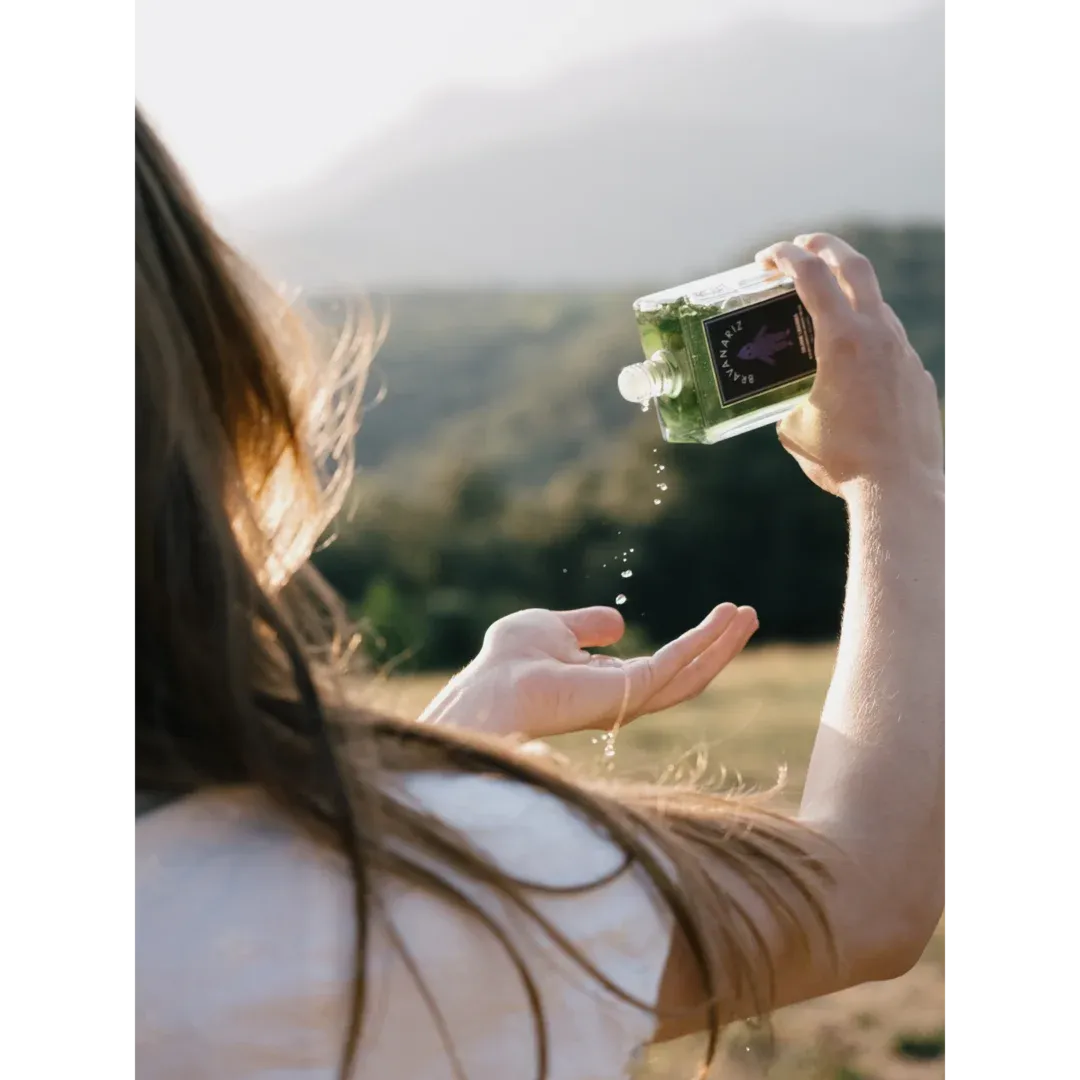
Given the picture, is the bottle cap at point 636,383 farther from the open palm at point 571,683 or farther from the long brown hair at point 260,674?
the long brown hair at point 260,674

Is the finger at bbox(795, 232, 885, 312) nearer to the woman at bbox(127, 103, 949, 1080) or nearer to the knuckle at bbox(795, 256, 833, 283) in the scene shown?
the knuckle at bbox(795, 256, 833, 283)

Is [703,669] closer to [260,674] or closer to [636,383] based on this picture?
[636,383]

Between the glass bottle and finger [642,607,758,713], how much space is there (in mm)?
145

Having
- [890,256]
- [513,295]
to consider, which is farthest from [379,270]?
[890,256]

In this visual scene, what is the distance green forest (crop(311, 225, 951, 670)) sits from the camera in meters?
2.44

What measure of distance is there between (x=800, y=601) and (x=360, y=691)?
2.37m

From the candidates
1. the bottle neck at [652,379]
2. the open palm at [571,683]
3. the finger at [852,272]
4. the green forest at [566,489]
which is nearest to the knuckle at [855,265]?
the finger at [852,272]

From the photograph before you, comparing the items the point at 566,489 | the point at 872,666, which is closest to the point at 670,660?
the point at 872,666

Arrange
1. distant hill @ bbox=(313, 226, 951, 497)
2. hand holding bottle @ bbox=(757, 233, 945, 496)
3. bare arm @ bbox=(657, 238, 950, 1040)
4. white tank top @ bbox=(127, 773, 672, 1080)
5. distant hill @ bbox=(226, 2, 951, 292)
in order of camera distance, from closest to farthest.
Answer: white tank top @ bbox=(127, 773, 672, 1080) → bare arm @ bbox=(657, 238, 950, 1040) → hand holding bottle @ bbox=(757, 233, 945, 496) → distant hill @ bbox=(226, 2, 951, 292) → distant hill @ bbox=(313, 226, 951, 497)

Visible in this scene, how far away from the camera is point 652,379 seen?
0.88m

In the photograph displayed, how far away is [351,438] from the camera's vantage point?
33.4 inches

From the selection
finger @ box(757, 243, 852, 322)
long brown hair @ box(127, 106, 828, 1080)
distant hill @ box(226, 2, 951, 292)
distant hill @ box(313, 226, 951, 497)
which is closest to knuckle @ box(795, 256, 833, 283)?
finger @ box(757, 243, 852, 322)

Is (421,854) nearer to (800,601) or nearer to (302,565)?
(302,565)
